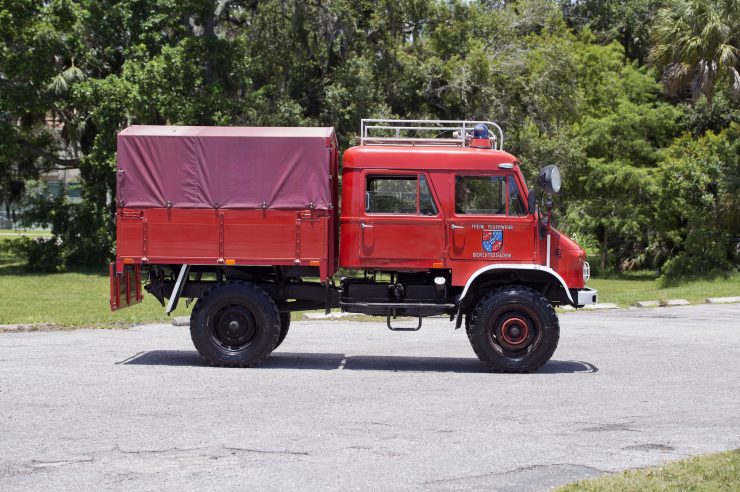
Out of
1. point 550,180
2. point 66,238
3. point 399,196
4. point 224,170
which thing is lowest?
point 66,238

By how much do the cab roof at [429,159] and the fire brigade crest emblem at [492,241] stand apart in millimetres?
800

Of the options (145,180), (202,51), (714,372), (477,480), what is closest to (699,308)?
(714,372)

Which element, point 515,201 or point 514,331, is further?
point 515,201

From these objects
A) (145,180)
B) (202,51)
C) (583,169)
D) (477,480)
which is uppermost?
(202,51)

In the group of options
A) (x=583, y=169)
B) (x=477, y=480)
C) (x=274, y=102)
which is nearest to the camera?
(x=477, y=480)

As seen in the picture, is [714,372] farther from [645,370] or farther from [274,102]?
[274,102]

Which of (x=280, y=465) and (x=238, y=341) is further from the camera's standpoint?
(x=238, y=341)

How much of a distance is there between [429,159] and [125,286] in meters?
4.18

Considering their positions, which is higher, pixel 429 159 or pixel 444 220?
pixel 429 159

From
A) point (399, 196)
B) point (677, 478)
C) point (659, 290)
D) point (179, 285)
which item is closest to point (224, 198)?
point (179, 285)

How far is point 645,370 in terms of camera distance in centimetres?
1265

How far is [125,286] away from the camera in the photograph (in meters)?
12.7

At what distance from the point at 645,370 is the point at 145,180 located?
6725 millimetres

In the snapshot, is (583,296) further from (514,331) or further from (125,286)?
(125,286)
